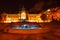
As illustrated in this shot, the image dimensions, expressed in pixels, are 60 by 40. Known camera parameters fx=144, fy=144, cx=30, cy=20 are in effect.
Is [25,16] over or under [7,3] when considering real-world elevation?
under

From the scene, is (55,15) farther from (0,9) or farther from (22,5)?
(0,9)

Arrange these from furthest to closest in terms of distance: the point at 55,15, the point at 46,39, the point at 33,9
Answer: the point at 33,9 → the point at 55,15 → the point at 46,39

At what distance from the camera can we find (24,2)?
729 centimetres

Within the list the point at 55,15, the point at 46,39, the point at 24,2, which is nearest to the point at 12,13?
the point at 24,2

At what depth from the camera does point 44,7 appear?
7.66 m

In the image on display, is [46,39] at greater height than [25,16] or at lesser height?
lesser

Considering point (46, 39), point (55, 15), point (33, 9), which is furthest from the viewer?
point (33, 9)

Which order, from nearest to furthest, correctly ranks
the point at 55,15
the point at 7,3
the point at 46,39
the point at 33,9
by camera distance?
the point at 46,39 → the point at 55,15 → the point at 7,3 → the point at 33,9

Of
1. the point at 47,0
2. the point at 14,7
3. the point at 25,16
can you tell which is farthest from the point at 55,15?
the point at 14,7

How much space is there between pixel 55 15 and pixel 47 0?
1071 millimetres

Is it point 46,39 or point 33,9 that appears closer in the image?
point 46,39

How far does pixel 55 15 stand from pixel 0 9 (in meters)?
2.75

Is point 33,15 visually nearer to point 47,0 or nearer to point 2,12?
point 47,0

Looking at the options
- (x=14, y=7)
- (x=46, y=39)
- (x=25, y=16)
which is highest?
(x=14, y=7)
